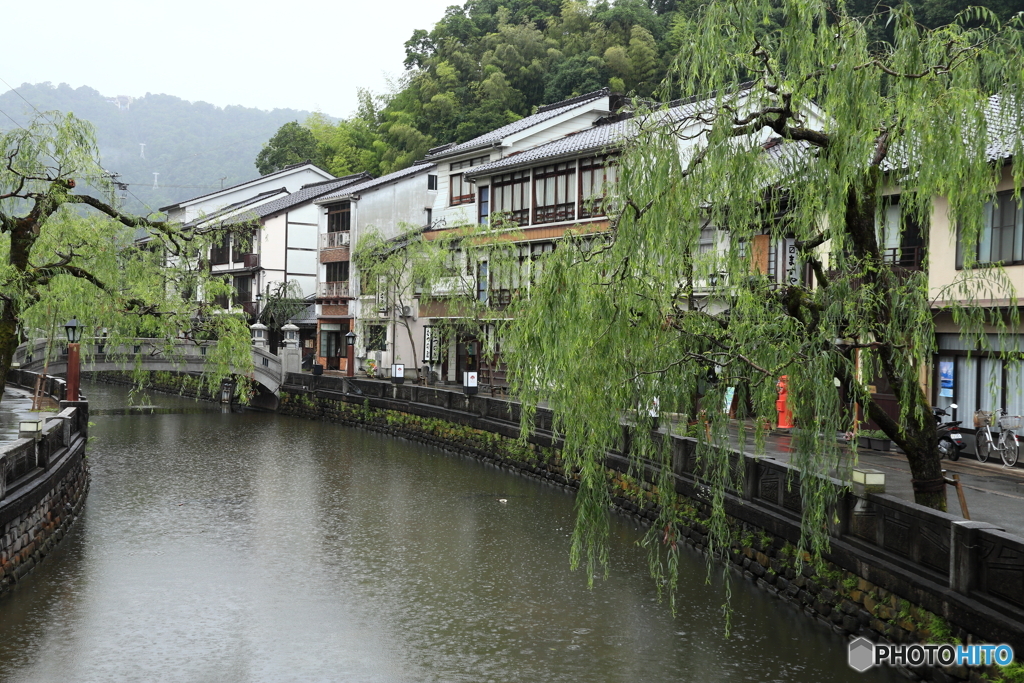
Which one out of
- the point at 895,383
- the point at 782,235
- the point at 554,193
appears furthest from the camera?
the point at 554,193

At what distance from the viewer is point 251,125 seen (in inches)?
6590

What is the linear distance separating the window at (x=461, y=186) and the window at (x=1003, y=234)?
24.7m

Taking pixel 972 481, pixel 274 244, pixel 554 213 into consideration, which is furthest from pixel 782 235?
pixel 274 244

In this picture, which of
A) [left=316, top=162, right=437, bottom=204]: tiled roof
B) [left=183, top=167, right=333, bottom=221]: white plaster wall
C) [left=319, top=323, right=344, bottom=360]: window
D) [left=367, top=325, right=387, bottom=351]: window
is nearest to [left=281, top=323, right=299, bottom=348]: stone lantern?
[left=367, top=325, right=387, bottom=351]: window

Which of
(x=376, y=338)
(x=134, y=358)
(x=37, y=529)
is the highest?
(x=376, y=338)

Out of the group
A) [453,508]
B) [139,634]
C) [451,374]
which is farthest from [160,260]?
[451,374]

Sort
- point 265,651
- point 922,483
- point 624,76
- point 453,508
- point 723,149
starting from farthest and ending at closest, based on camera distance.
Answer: point 624,76
point 453,508
point 265,651
point 922,483
point 723,149

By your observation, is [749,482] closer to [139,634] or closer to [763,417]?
[763,417]

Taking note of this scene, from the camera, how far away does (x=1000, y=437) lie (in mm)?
19703

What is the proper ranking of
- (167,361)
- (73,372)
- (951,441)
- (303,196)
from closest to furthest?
(951,441) → (73,372) → (167,361) → (303,196)

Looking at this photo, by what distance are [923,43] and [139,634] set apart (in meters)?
12.8

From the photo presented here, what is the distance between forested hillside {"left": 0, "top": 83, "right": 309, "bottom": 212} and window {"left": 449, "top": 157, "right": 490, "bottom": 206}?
60.9 m

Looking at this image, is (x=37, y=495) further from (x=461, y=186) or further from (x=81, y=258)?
(x=461, y=186)

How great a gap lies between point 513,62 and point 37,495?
148 feet
